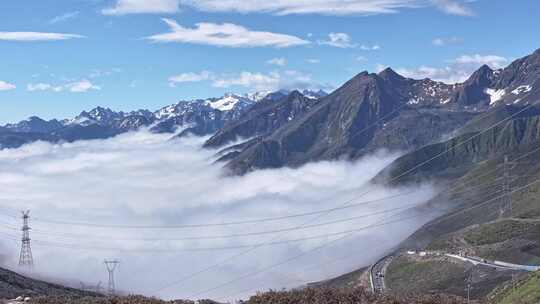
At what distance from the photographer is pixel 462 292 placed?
179500 millimetres

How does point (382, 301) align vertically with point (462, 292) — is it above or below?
above

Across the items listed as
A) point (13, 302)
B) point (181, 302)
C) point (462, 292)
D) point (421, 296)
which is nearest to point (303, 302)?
point (421, 296)

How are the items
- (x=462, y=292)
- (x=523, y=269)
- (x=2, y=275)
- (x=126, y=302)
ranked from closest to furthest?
(x=126, y=302)
(x=2, y=275)
(x=462, y=292)
(x=523, y=269)

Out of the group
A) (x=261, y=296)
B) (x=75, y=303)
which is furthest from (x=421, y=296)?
(x=75, y=303)

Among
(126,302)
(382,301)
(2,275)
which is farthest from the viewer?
(2,275)

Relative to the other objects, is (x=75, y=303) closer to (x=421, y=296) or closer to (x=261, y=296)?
(x=261, y=296)

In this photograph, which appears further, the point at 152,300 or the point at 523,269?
the point at 523,269

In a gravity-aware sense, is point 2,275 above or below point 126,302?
below

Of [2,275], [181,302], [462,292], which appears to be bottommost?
[462,292]

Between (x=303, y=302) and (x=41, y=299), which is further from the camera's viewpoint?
(x=41, y=299)

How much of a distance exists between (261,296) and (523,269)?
168113 mm

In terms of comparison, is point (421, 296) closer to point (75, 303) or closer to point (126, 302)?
point (126, 302)

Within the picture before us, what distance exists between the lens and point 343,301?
41969mm

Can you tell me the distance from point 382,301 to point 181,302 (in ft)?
53.4
